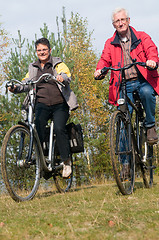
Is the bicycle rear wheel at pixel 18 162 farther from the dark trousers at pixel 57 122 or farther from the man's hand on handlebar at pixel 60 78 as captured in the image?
the man's hand on handlebar at pixel 60 78

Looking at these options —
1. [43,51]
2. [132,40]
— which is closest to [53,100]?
[43,51]

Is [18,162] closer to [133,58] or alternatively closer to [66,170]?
[66,170]

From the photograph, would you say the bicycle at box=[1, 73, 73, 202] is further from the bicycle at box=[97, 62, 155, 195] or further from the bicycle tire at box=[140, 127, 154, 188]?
the bicycle tire at box=[140, 127, 154, 188]

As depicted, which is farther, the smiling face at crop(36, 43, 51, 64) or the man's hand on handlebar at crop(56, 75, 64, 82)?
the smiling face at crop(36, 43, 51, 64)

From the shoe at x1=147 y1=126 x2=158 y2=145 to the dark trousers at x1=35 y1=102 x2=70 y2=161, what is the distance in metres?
1.11

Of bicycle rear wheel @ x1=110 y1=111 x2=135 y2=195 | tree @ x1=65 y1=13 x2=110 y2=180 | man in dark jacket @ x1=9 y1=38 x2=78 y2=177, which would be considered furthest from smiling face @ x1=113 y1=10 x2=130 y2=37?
tree @ x1=65 y1=13 x2=110 y2=180

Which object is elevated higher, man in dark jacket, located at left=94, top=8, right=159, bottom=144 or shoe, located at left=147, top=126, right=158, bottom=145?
man in dark jacket, located at left=94, top=8, right=159, bottom=144

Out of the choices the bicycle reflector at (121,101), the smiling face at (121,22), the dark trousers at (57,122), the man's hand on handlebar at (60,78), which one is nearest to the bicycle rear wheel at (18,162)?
the dark trousers at (57,122)

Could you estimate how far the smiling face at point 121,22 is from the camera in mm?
4324

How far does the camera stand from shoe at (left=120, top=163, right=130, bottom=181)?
4016 mm

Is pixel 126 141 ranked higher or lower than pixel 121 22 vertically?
lower

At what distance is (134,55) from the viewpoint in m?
4.36

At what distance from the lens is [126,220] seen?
2551mm

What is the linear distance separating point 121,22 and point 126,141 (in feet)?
4.92
